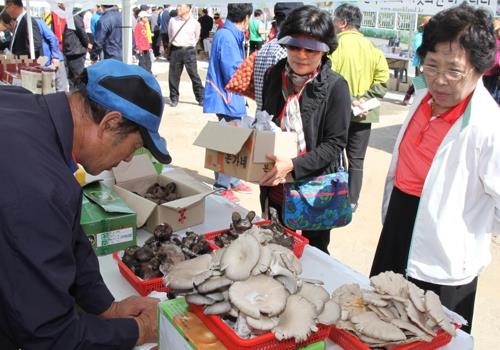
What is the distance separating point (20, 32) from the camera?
6.47m

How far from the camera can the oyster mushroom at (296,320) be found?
1124mm

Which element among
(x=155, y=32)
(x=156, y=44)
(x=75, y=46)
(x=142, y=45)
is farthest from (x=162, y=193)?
(x=155, y=32)

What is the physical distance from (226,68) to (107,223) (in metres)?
3.23

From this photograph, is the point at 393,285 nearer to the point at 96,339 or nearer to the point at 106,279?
the point at 96,339

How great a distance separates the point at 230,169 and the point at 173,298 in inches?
38.9

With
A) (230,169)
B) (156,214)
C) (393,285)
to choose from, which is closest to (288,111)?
(230,169)

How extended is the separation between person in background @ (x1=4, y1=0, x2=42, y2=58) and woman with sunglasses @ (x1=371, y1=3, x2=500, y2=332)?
19.6 ft

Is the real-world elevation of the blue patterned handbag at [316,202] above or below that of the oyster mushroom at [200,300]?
below

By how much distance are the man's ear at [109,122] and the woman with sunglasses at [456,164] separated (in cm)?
124

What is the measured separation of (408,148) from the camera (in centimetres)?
212

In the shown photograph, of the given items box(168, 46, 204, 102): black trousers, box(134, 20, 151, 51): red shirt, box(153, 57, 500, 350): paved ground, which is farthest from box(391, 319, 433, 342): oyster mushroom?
box(134, 20, 151, 51): red shirt

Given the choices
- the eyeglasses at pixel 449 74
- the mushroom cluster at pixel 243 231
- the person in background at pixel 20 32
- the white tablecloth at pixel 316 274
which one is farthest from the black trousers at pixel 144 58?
the eyeglasses at pixel 449 74

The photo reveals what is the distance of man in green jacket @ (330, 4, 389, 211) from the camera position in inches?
171

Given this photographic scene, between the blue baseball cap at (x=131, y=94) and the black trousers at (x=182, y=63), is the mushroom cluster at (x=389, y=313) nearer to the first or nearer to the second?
the blue baseball cap at (x=131, y=94)
